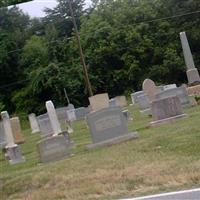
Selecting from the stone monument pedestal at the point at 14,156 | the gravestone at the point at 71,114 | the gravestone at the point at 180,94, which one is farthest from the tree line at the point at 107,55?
the stone monument pedestal at the point at 14,156

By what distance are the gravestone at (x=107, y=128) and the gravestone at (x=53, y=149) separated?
663mm

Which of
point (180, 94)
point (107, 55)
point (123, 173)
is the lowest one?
point (123, 173)

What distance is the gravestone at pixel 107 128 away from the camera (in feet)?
48.1

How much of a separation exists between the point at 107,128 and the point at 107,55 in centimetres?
3917

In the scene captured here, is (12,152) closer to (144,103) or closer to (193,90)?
(144,103)

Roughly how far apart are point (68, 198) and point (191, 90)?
1732 centimetres

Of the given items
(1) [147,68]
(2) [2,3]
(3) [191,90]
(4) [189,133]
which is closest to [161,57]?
(1) [147,68]

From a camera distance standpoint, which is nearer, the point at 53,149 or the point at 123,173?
A: the point at 123,173

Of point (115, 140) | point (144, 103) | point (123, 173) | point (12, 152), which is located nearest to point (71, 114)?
point (144, 103)

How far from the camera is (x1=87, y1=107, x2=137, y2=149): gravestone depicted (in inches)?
577

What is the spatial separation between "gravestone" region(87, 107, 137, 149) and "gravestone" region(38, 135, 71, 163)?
66 centimetres

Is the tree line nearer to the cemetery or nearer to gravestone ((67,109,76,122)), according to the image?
the cemetery

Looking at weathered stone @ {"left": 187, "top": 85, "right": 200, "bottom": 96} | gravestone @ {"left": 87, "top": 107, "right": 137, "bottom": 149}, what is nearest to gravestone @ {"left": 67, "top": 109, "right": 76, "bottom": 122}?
weathered stone @ {"left": 187, "top": 85, "right": 200, "bottom": 96}

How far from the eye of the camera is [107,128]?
48.7 feet
